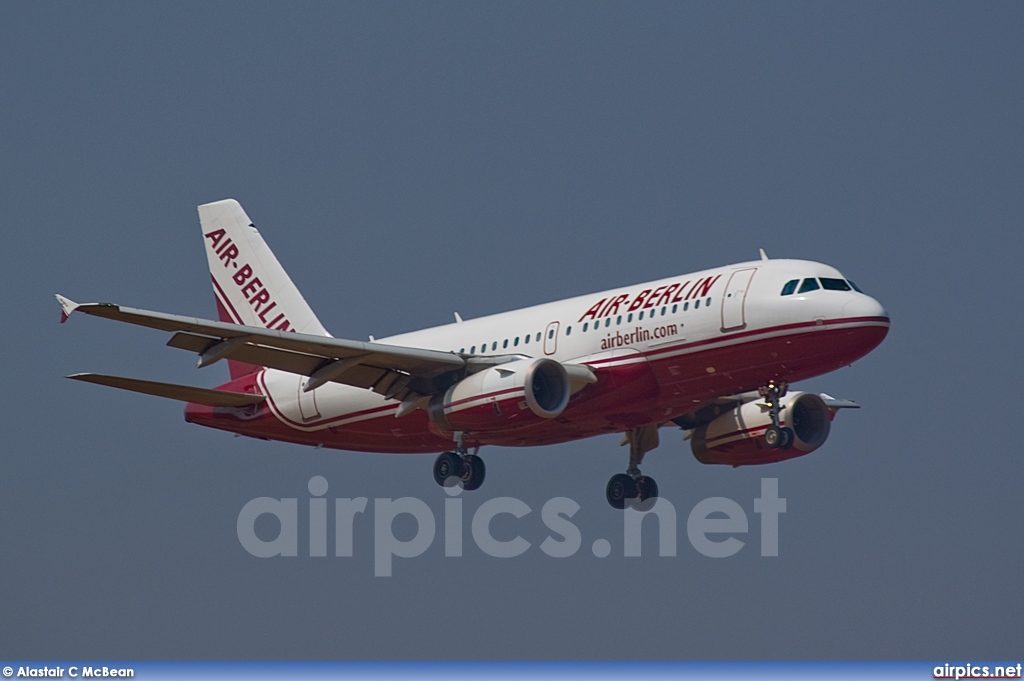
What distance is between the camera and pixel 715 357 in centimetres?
4538

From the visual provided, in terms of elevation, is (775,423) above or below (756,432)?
below

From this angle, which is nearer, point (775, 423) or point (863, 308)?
point (863, 308)

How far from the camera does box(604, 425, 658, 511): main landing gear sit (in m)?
53.4

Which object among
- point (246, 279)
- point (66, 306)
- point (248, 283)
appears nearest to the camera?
point (66, 306)

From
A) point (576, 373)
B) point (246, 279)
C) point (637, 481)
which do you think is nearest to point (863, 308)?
point (576, 373)

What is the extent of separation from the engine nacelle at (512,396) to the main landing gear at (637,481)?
7.29 m

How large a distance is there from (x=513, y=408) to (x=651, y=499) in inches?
353

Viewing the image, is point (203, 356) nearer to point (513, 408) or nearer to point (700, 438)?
point (513, 408)

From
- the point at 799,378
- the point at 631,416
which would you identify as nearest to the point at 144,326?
the point at 631,416

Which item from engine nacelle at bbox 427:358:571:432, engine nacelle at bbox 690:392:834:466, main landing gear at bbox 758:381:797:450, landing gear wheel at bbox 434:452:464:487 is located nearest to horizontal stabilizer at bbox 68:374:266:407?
landing gear wheel at bbox 434:452:464:487

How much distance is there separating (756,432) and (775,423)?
5.53 meters

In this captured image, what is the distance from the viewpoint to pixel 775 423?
1857 inches

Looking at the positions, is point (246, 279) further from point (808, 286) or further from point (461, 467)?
point (808, 286)

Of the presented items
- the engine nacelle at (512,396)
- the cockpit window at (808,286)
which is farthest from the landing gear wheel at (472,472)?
the cockpit window at (808,286)
